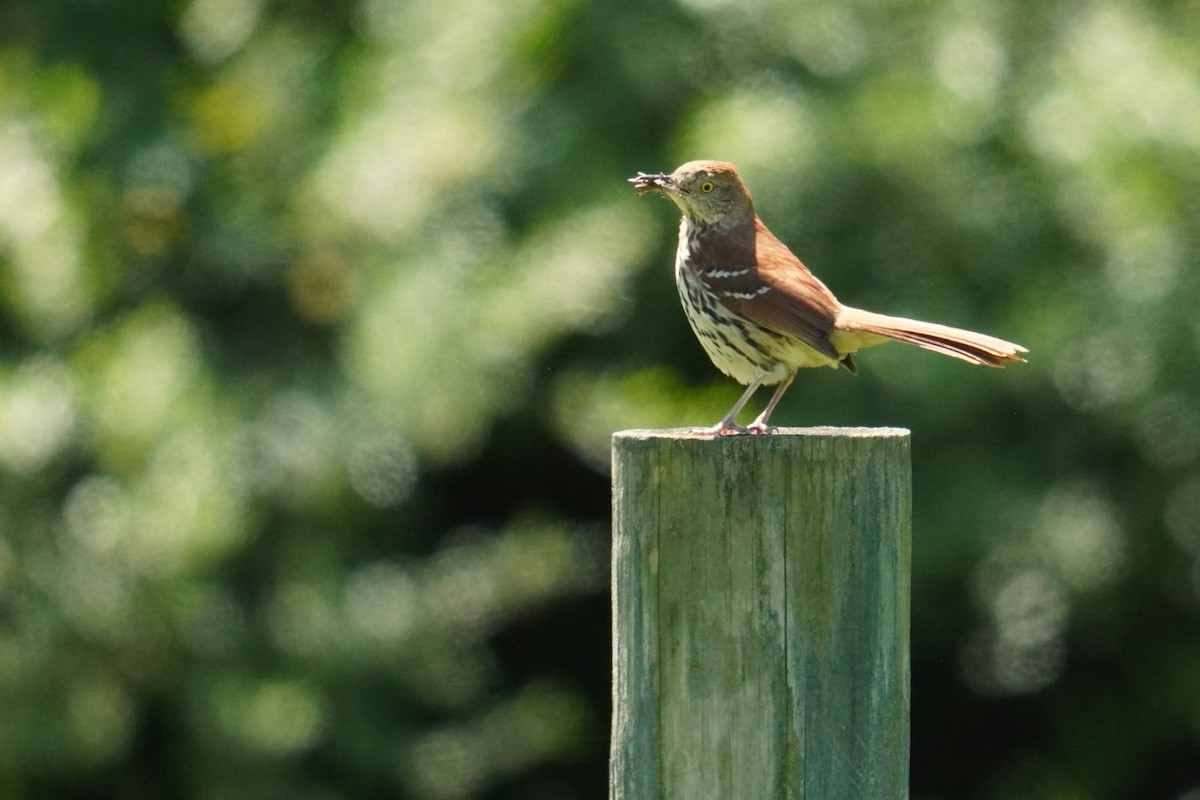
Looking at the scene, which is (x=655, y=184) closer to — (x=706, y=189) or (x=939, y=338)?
(x=706, y=189)

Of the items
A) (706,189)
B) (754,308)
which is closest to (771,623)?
(754,308)

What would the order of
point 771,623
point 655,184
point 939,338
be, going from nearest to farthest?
point 771,623 < point 939,338 < point 655,184

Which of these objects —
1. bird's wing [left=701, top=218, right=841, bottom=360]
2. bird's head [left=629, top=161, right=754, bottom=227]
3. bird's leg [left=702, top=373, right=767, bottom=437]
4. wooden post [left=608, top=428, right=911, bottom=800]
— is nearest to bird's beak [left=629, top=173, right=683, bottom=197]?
bird's head [left=629, top=161, right=754, bottom=227]

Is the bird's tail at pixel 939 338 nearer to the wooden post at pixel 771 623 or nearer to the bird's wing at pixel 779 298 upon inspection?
the bird's wing at pixel 779 298

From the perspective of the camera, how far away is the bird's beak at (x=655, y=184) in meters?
4.63

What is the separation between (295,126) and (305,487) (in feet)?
5.16

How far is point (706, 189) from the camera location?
15.3 ft

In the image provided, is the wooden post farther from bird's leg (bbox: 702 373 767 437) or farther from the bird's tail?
the bird's tail

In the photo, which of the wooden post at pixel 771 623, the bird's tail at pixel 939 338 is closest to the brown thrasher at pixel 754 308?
the bird's tail at pixel 939 338

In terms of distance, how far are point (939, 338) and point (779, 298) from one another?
45 cm

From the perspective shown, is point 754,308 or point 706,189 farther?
point 706,189

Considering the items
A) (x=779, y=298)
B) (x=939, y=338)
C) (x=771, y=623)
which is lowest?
(x=771, y=623)

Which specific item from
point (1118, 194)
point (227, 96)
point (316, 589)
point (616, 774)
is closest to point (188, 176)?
point (227, 96)

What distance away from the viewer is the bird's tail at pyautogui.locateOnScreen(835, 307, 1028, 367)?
12.3 ft
